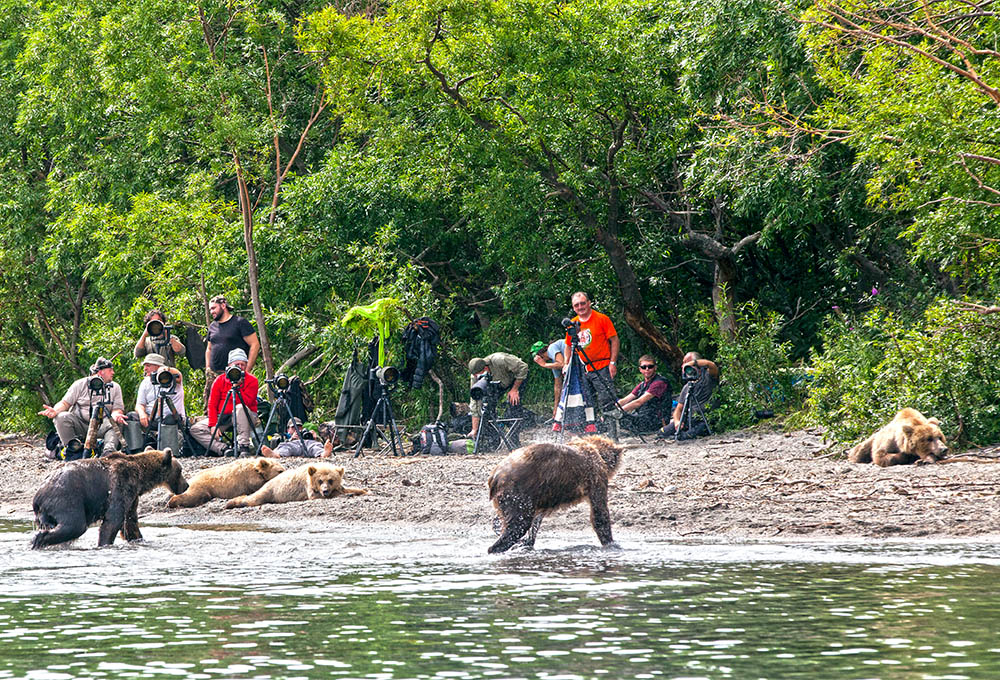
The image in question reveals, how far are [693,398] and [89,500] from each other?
8.70 m

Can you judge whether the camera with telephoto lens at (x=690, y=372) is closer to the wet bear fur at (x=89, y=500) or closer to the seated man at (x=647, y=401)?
the seated man at (x=647, y=401)

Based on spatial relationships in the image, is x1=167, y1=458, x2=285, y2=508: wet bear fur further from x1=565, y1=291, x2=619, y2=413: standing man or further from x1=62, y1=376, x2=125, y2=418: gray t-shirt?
x1=565, y1=291, x2=619, y2=413: standing man

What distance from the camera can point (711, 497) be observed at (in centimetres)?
1214

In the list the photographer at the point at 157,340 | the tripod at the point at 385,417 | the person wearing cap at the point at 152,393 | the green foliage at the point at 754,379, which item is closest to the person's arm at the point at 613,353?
the green foliage at the point at 754,379

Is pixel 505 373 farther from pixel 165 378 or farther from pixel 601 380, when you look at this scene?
pixel 165 378

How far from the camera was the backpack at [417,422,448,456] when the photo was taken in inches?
666

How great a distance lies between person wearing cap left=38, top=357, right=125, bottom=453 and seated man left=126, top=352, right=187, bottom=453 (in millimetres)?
220

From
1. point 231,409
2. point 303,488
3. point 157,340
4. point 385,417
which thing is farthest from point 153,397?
point 303,488

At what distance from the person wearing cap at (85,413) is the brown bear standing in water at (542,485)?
347 inches

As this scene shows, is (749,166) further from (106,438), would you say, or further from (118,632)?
(118,632)

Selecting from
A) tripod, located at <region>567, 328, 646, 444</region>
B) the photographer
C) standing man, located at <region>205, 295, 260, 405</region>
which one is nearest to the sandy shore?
tripod, located at <region>567, 328, 646, 444</region>

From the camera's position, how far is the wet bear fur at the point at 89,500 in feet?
34.5

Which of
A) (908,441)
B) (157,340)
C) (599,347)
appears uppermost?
(157,340)

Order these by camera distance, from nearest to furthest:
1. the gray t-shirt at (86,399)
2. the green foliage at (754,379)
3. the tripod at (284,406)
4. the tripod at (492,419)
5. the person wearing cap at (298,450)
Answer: the tripod at (492,419) → the person wearing cap at (298,450) → the tripod at (284,406) → the gray t-shirt at (86,399) → the green foliage at (754,379)
